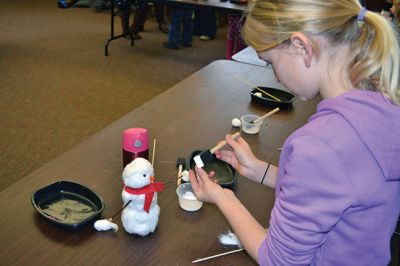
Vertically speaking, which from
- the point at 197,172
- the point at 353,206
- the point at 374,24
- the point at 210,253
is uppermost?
the point at 374,24

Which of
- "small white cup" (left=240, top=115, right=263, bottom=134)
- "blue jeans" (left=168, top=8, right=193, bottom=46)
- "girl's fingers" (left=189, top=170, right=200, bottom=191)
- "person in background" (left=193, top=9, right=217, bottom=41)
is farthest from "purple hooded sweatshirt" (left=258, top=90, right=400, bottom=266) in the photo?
"person in background" (left=193, top=9, right=217, bottom=41)

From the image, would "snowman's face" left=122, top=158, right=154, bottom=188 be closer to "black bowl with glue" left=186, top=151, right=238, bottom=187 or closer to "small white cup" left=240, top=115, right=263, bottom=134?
"black bowl with glue" left=186, top=151, right=238, bottom=187

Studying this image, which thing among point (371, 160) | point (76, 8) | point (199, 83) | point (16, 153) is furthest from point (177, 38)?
point (371, 160)

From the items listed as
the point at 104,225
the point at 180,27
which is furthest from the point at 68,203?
the point at 180,27

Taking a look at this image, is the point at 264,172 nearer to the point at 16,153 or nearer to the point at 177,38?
the point at 16,153

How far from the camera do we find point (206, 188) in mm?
944

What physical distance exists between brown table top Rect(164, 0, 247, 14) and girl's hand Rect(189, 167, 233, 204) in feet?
8.40

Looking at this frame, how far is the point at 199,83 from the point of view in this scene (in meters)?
1.76

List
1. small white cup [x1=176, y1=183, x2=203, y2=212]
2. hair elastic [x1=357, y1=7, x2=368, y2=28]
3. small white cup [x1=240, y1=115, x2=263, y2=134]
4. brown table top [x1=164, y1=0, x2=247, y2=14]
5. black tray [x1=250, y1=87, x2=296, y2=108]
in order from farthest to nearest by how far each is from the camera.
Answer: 1. brown table top [x1=164, y1=0, x2=247, y2=14]
2. black tray [x1=250, y1=87, x2=296, y2=108]
3. small white cup [x1=240, y1=115, x2=263, y2=134]
4. small white cup [x1=176, y1=183, x2=203, y2=212]
5. hair elastic [x1=357, y1=7, x2=368, y2=28]

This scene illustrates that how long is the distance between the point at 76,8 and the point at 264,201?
5.61 meters

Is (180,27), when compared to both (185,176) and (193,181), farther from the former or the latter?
(193,181)

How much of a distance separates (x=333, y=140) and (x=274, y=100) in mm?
910

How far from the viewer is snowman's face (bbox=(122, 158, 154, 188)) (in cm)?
88

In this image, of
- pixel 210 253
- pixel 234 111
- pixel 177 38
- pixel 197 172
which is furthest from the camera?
pixel 177 38
